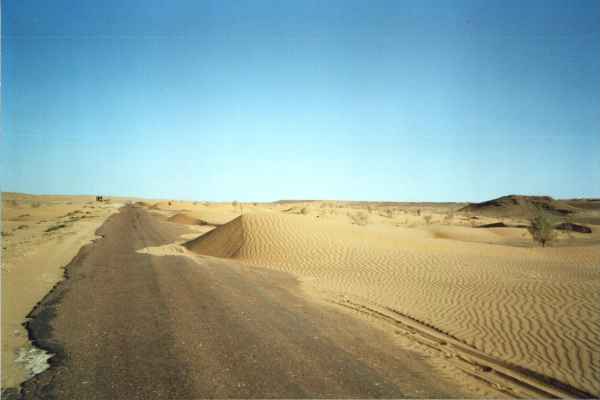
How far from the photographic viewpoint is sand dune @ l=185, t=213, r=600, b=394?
6746 mm

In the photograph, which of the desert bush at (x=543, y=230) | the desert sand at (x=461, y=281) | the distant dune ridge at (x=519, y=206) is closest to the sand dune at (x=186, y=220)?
the desert sand at (x=461, y=281)

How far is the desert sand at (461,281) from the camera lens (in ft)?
22.0

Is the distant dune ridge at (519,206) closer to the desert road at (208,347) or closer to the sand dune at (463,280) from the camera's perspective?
the sand dune at (463,280)

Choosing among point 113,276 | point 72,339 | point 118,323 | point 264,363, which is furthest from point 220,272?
point 264,363

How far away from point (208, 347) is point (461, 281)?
987 centimetres

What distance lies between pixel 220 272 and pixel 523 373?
30.1 ft

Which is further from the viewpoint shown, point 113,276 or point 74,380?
point 113,276

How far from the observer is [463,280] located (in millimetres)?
12664

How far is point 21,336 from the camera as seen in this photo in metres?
6.38

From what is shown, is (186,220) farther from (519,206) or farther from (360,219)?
(519,206)

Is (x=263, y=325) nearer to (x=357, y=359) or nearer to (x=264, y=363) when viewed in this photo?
(x=264, y=363)

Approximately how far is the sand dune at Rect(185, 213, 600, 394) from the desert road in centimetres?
214

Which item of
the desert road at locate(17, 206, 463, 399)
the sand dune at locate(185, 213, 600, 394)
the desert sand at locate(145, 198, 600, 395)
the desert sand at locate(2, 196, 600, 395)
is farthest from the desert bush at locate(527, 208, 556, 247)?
the desert road at locate(17, 206, 463, 399)

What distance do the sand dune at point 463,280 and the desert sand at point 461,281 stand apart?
0.03 m
